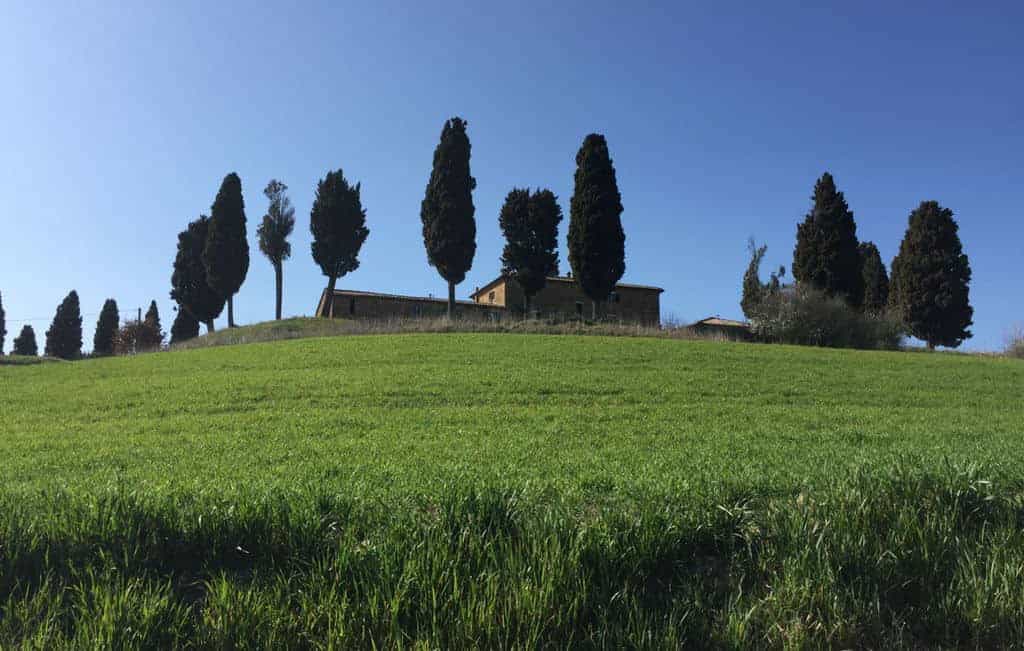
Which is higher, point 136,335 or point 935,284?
point 935,284

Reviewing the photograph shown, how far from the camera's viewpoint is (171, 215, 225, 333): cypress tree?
168 ft

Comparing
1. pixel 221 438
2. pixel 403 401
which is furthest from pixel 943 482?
pixel 403 401

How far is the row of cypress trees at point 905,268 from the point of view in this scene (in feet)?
130

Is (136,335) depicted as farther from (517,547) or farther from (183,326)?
(517,547)

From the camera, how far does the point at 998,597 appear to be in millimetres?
3447

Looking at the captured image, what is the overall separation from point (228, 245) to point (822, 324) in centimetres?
4345

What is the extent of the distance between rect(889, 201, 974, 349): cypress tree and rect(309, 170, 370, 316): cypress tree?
4271cm

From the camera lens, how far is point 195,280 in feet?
172

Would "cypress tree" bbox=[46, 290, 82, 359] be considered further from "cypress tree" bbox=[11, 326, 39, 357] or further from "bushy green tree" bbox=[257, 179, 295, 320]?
"bushy green tree" bbox=[257, 179, 295, 320]

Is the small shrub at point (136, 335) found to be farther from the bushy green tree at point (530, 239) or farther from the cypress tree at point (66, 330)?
the bushy green tree at point (530, 239)

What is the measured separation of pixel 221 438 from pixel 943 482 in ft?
30.5

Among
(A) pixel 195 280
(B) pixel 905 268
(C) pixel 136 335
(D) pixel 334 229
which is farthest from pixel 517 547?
(C) pixel 136 335

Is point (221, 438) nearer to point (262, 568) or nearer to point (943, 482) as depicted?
point (262, 568)

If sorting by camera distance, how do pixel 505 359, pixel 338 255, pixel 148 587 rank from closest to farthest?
pixel 148 587 → pixel 505 359 → pixel 338 255
